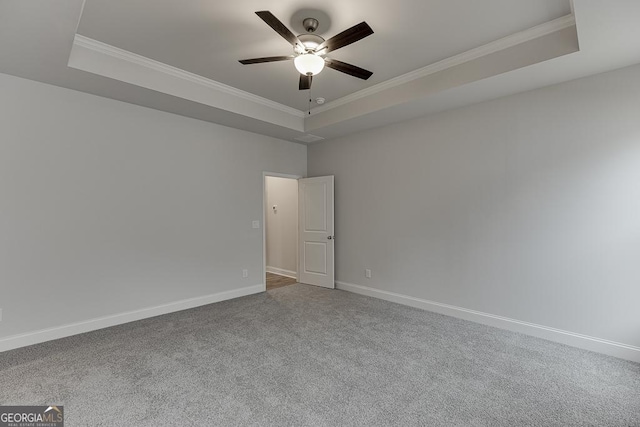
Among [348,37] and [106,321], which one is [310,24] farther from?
[106,321]

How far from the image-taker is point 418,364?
8.72ft

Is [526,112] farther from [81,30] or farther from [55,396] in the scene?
[55,396]

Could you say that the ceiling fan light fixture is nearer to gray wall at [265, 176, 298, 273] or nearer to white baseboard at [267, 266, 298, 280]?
gray wall at [265, 176, 298, 273]

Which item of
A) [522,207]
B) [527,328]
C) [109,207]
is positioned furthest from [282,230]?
[527,328]

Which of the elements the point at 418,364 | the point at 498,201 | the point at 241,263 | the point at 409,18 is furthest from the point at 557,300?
the point at 241,263

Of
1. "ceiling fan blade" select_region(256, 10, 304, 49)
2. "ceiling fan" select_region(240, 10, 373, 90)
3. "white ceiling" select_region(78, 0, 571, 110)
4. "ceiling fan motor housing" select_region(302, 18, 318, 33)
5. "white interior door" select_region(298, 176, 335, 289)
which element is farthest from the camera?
"white interior door" select_region(298, 176, 335, 289)

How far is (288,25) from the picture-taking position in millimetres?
2680

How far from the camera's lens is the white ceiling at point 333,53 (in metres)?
2.35

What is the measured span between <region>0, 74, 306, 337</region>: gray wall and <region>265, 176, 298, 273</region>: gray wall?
145 centimetres

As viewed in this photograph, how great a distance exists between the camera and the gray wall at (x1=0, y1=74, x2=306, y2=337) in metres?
3.02

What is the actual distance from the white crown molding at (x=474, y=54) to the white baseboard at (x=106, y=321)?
11.5ft

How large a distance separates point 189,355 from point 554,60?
432 centimetres

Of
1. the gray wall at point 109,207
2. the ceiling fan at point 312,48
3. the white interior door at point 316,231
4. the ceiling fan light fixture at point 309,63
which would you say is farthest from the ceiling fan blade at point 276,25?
the white interior door at point 316,231

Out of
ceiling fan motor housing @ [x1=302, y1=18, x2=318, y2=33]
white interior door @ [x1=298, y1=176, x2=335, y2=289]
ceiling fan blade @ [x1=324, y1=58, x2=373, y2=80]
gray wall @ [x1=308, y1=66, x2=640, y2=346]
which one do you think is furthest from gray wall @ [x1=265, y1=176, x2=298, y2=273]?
ceiling fan motor housing @ [x1=302, y1=18, x2=318, y2=33]
